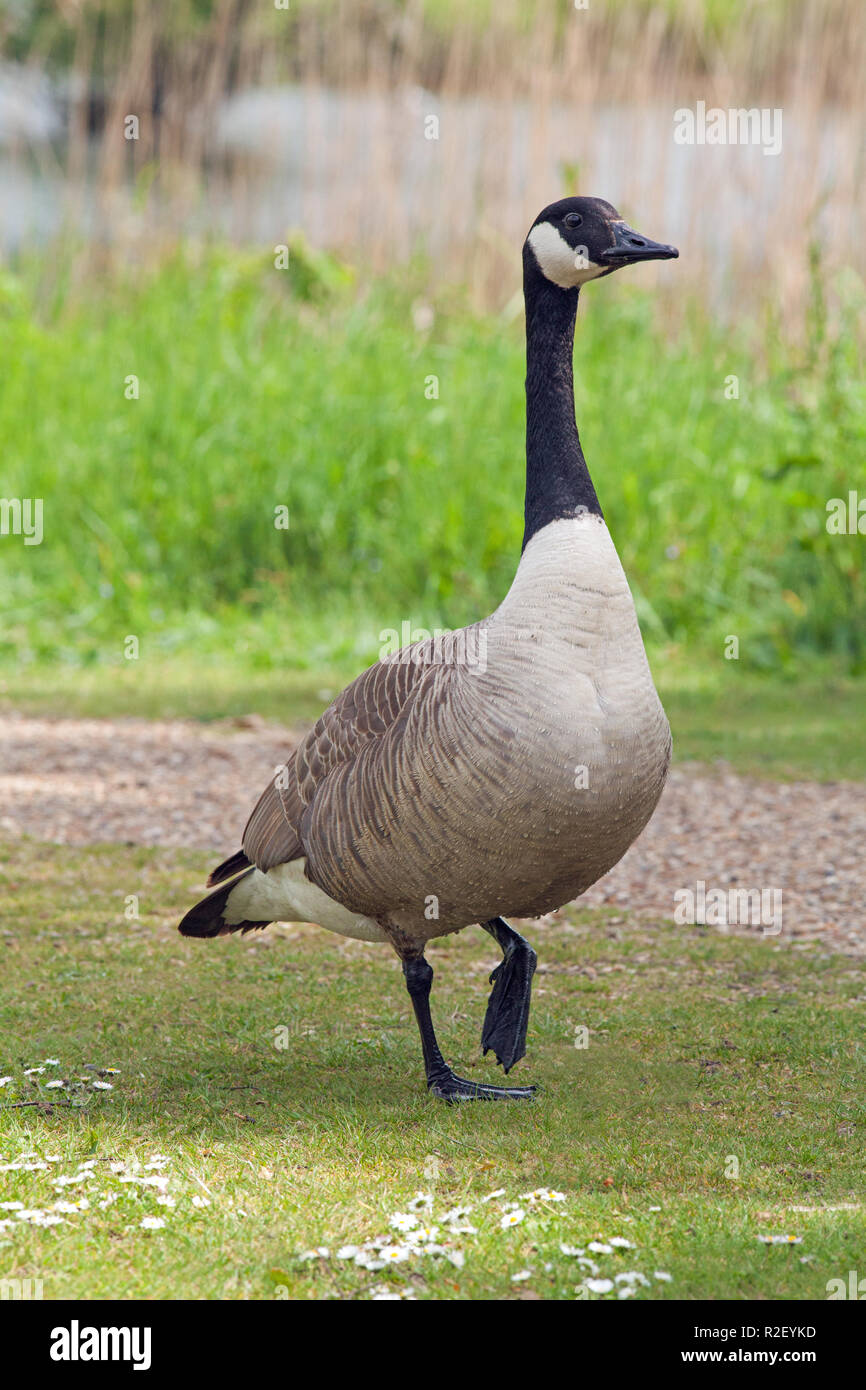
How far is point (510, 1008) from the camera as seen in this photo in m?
4.52

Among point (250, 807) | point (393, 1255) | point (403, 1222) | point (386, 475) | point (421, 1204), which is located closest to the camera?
point (393, 1255)

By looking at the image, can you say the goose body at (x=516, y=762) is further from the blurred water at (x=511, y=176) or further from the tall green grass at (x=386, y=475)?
the blurred water at (x=511, y=176)

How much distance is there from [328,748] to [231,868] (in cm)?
58

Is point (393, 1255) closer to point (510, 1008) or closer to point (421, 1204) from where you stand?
point (421, 1204)

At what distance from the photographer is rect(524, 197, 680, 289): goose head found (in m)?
4.39

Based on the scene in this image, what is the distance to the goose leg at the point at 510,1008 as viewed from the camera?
4469 mm

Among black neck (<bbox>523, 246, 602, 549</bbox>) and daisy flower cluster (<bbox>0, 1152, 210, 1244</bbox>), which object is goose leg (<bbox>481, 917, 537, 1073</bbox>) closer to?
daisy flower cluster (<bbox>0, 1152, 210, 1244</bbox>)

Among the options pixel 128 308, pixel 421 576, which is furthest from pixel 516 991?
pixel 128 308

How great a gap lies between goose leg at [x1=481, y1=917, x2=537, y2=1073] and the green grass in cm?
17

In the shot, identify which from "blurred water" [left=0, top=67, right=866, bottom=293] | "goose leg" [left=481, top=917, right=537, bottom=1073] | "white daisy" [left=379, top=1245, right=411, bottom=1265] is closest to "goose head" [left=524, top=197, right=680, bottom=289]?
"goose leg" [left=481, top=917, right=537, bottom=1073]

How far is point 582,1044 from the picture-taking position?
4840mm

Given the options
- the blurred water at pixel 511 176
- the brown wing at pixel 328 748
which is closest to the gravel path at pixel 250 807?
the brown wing at pixel 328 748

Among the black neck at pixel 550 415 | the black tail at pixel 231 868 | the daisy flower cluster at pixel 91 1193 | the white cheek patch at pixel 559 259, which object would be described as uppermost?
the white cheek patch at pixel 559 259

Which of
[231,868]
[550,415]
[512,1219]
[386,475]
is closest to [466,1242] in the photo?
[512,1219]
